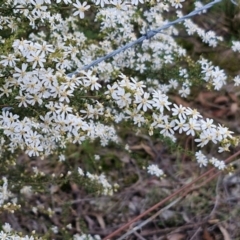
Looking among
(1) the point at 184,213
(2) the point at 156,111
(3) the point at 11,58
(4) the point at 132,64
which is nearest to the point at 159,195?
(1) the point at 184,213

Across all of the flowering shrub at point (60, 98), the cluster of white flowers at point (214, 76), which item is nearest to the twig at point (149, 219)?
the flowering shrub at point (60, 98)

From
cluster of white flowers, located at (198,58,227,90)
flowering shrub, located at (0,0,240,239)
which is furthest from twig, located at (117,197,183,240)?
cluster of white flowers, located at (198,58,227,90)

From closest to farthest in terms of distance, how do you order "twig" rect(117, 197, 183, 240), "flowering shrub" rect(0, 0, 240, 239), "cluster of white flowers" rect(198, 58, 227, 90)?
"flowering shrub" rect(0, 0, 240, 239), "cluster of white flowers" rect(198, 58, 227, 90), "twig" rect(117, 197, 183, 240)

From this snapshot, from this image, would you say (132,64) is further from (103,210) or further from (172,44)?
(103,210)

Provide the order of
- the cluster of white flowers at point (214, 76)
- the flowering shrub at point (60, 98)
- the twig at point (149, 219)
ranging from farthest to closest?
the twig at point (149, 219) < the cluster of white flowers at point (214, 76) < the flowering shrub at point (60, 98)

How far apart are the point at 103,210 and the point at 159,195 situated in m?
0.35

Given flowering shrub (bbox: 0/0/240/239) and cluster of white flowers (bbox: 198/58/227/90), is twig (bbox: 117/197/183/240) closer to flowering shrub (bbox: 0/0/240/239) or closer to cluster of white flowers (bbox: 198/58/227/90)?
flowering shrub (bbox: 0/0/240/239)

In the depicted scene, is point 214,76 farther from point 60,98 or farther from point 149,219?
point 149,219

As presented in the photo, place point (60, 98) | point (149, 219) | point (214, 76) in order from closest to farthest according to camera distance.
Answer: point (60, 98) < point (214, 76) < point (149, 219)

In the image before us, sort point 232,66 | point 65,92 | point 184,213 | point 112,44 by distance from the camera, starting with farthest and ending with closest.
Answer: point 232,66 < point 184,213 < point 112,44 < point 65,92

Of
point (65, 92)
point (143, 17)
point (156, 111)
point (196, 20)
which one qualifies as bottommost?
point (156, 111)

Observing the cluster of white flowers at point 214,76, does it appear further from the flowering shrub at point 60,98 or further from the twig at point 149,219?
the twig at point 149,219

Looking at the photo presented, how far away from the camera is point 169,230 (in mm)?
2951

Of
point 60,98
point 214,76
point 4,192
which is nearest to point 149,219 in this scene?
point 4,192
